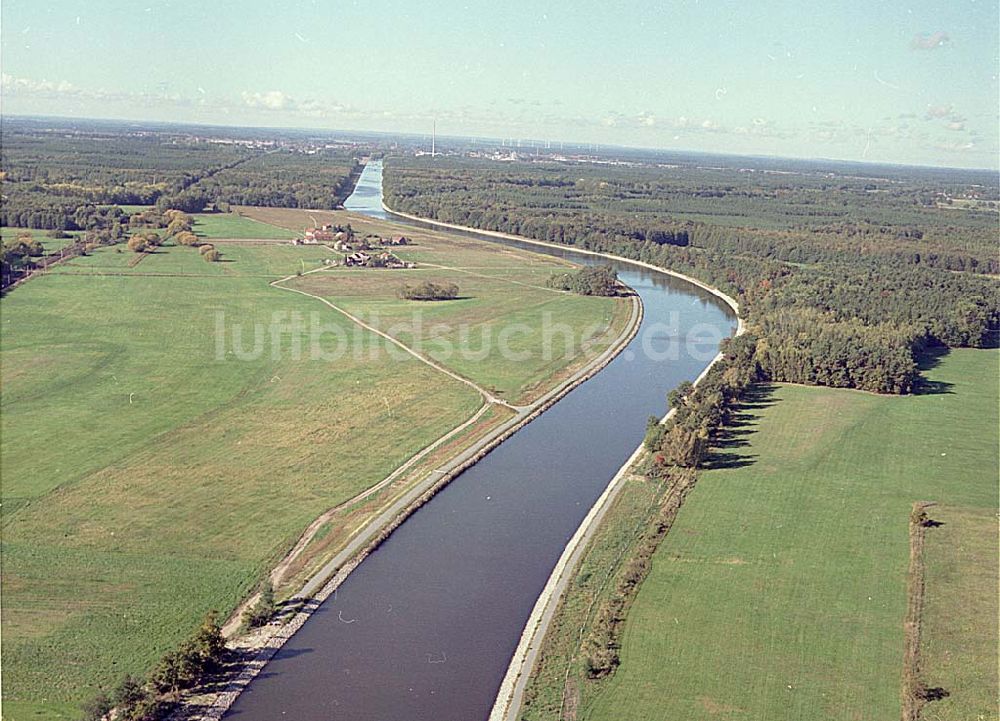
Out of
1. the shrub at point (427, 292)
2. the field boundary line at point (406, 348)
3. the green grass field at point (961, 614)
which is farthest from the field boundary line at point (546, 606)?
the shrub at point (427, 292)

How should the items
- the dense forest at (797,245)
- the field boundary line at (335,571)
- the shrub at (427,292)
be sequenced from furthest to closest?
the shrub at (427,292) → the dense forest at (797,245) → the field boundary line at (335,571)

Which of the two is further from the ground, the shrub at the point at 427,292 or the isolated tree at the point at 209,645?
the shrub at the point at 427,292

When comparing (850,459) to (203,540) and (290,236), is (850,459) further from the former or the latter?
(290,236)

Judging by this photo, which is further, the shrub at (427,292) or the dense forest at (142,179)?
the shrub at (427,292)

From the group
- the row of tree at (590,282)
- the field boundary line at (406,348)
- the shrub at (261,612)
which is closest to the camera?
the shrub at (261,612)

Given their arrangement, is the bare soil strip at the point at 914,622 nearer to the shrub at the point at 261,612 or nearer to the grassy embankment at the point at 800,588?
the grassy embankment at the point at 800,588

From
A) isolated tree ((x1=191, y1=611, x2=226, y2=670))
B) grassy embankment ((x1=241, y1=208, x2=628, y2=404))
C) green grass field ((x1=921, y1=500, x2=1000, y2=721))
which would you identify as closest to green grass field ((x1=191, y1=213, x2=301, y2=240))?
grassy embankment ((x1=241, y1=208, x2=628, y2=404))

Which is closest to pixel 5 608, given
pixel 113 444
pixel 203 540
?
pixel 203 540

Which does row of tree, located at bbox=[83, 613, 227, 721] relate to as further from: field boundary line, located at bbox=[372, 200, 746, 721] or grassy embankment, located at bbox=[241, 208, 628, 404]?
grassy embankment, located at bbox=[241, 208, 628, 404]

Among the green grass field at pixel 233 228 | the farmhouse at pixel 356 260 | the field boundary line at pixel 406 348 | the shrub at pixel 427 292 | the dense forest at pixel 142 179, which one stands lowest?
the field boundary line at pixel 406 348
